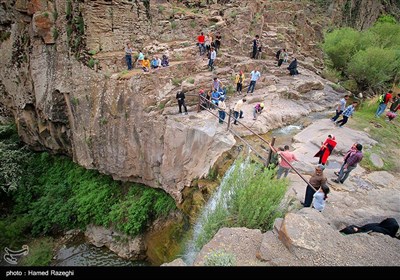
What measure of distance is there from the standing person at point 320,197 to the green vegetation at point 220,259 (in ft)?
9.00

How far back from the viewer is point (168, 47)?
1510cm

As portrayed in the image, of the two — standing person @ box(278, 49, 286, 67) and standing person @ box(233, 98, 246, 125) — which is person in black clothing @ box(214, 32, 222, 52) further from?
standing person @ box(233, 98, 246, 125)

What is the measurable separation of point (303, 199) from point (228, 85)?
9.21 meters

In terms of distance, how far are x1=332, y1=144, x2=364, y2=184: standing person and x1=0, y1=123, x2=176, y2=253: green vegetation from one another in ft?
24.2

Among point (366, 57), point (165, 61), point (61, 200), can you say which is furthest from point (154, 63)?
point (366, 57)

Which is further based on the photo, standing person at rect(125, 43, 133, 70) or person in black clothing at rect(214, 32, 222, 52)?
person in black clothing at rect(214, 32, 222, 52)

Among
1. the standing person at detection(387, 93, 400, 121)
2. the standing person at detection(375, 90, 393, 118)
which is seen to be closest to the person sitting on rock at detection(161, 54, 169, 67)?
the standing person at detection(375, 90, 393, 118)

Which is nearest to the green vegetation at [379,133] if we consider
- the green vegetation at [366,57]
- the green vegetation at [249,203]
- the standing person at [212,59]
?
the green vegetation at [366,57]

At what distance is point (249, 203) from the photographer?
6.16 meters

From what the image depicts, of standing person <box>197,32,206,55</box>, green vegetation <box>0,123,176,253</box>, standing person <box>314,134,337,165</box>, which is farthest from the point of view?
standing person <box>197,32,206,55</box>

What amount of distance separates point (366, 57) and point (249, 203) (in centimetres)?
1518

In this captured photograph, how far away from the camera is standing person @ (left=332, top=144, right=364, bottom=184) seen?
25.1 ft

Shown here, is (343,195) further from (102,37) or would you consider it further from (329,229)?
(102,37)

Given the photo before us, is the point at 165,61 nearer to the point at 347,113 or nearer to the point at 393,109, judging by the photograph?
the point at 347,113
